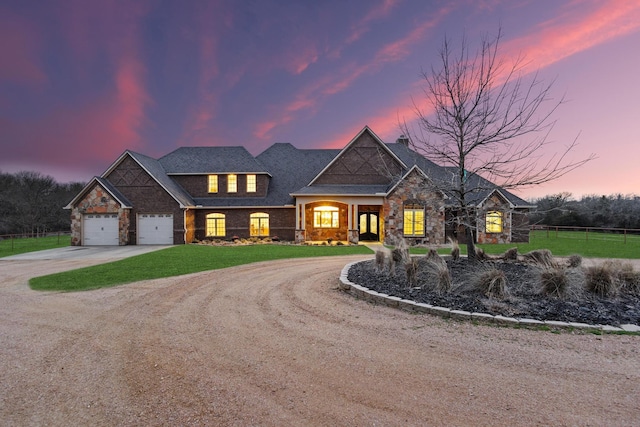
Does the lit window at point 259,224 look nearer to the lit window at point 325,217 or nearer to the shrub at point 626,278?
the lit window at point 325,217

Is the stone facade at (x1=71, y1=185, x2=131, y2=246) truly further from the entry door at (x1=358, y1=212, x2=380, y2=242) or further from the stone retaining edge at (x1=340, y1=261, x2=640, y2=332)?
the stone retaining edge at (x1=340, y1=261, x2=640, y2=332)

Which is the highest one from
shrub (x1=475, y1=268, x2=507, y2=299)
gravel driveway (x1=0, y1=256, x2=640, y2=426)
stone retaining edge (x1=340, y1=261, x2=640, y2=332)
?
shrub (x1=475, y1=268, x2=507, y2=299)

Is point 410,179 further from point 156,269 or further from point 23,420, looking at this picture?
point 23,420

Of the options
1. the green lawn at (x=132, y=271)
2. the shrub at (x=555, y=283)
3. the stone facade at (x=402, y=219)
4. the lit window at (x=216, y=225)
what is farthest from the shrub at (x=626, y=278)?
the lit window at (x=216, y=225)

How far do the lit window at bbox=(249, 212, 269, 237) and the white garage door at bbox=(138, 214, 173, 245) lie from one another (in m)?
5.92

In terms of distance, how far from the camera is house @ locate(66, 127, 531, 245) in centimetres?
2127

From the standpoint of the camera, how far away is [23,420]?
2895 mm

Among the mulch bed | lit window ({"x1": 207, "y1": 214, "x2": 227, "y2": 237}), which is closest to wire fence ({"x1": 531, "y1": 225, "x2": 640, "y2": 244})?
the mulch bed

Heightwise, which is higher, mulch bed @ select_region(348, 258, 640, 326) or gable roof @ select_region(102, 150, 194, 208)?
gable roof @ select_region(102, 150, 194, 208)

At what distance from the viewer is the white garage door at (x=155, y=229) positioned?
22500mm

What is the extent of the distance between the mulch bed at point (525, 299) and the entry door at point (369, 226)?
51.1ft

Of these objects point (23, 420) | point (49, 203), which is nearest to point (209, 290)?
point (23, 420)

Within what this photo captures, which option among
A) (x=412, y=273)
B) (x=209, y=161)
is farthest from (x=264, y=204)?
(x=412, y=273)

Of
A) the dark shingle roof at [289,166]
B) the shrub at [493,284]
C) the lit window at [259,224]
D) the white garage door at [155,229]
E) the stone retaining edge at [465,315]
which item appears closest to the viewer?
the stone retaining edge at [465,315]
